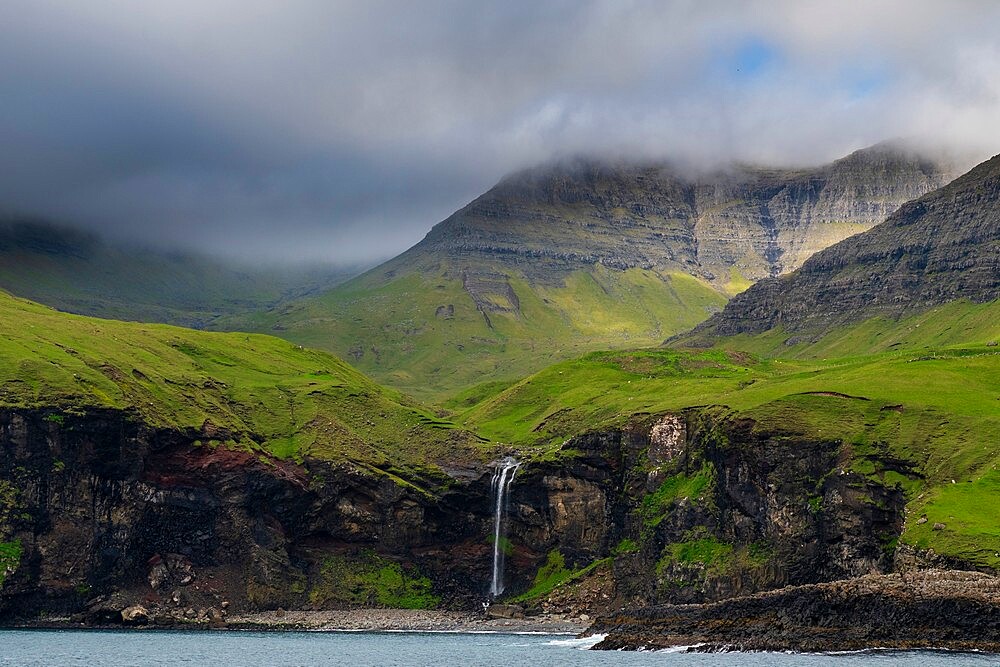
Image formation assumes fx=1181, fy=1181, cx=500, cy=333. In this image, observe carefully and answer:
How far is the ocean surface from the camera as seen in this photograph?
120 meters

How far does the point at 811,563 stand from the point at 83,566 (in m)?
115

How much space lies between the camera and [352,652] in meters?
150

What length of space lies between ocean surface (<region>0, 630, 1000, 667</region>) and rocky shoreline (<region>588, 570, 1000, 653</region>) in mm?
4146

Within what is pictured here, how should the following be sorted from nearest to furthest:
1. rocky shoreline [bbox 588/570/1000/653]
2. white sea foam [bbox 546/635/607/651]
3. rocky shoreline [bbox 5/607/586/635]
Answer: rocky shoreline [bbox 588/570/1000/653]
white sea foam [bbox 546/635/607/651]
rocky shoreline [bbox 5/607/586/635]

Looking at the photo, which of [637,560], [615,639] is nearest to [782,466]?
[637,560]

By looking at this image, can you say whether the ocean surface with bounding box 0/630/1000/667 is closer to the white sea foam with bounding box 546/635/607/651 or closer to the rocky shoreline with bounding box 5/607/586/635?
the white sea foam with bounding box 546/635/607/651

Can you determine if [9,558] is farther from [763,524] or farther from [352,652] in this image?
[763,524]

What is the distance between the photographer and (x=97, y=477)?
650 feet

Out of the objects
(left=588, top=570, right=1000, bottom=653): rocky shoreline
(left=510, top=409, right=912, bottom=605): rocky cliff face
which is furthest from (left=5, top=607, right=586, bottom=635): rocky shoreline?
(left=588, top=570, right=1000, bottom=653): rocky shoreline

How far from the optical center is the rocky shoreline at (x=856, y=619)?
122 m

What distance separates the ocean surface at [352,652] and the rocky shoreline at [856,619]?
415 centimetres

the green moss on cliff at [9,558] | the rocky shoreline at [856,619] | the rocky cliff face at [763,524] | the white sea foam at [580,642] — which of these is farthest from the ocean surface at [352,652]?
the rocky cliff face at [763,524]

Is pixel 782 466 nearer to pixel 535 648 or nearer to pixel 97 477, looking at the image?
pixel 535 648

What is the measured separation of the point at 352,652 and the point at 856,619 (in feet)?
204
